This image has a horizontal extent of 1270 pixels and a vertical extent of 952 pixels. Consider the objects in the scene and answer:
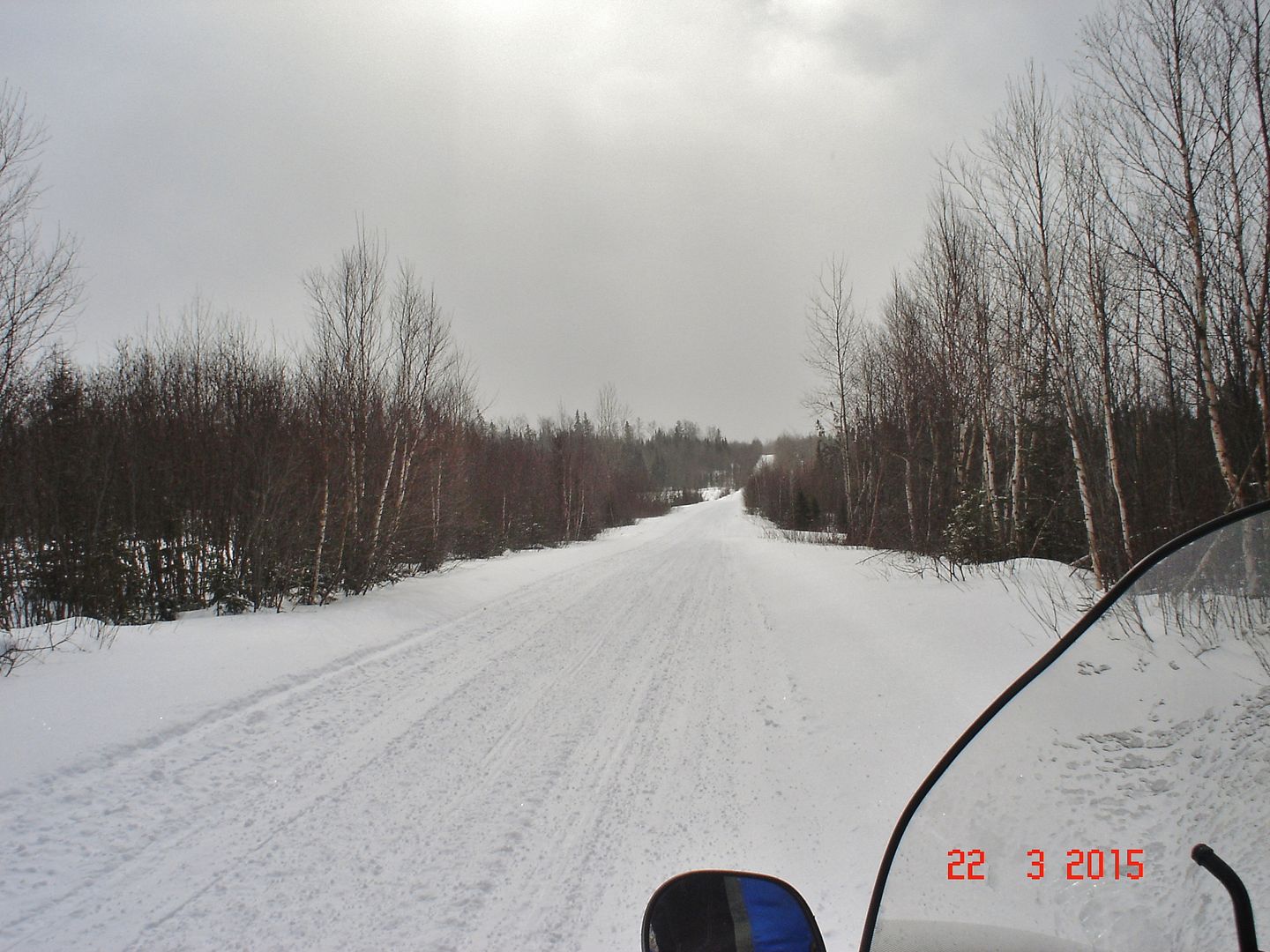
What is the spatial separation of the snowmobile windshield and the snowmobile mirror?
0.46ft

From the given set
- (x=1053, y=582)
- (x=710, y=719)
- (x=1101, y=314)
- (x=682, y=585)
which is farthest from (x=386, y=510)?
(x=1101, y=314)

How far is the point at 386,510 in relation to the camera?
13805 mm

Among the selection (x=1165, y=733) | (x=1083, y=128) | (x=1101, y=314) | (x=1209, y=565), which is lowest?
(x=1165, y=733)

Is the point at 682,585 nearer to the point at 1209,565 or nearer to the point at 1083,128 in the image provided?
the point at 1083,128

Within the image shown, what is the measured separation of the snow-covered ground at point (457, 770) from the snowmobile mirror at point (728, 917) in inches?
78.2

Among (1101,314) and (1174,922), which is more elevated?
(1101,314)

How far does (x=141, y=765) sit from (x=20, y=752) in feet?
2.70
